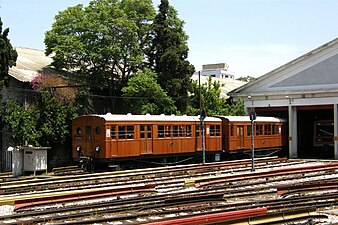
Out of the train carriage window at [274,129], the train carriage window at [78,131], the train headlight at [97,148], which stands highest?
the train carriage window at [78,131]

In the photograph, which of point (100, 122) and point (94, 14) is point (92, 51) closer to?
point (94, 14)

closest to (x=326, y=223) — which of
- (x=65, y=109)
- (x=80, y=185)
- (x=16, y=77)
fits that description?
(x=80, y=185)

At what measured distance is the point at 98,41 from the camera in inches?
1236

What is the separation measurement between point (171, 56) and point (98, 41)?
5017mm

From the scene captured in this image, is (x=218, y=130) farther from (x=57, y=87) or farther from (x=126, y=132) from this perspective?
(x=57, y=87)

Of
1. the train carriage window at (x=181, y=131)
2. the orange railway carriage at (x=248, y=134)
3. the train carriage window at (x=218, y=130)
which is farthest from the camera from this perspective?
the orange railway carriage at (x=248, y=134)

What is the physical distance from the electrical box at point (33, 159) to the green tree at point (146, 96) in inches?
326

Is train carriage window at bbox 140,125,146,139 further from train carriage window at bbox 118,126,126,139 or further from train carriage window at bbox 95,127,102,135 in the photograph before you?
train carriage window at bbox 95,127,102,135

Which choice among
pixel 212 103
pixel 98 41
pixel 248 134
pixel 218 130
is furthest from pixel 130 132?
Answer: pixel 212 103

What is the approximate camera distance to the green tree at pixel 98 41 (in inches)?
1224

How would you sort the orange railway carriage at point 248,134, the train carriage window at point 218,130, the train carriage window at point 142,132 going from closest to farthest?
the train carriage window at point 142,132, the train carriage window at point 218,130, the orange railway carriage at point 248,134

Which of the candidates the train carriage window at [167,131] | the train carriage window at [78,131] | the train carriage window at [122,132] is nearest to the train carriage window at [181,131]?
the train carriage window at [167,131]

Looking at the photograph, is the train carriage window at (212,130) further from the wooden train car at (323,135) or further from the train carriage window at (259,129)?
the wooden train car at (323,135)

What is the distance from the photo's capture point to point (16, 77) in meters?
28.1
